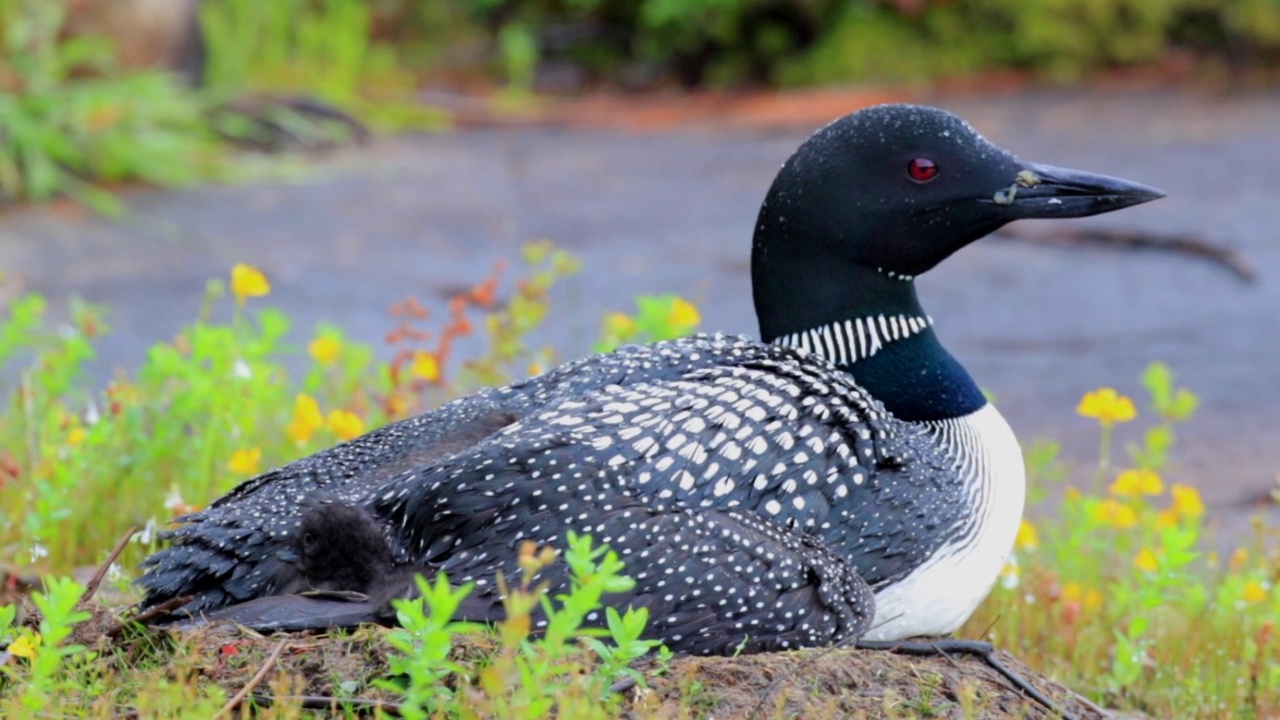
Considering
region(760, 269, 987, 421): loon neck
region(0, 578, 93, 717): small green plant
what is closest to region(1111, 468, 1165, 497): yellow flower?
region(760, 269, 987, 421): loon neck

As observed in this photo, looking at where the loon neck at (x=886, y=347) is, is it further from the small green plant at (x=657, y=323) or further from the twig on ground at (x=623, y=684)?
the twig on ground at (x=623, y=684)

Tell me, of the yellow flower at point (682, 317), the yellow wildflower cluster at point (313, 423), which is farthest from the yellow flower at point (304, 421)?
the yellow flower at point (682, 317)

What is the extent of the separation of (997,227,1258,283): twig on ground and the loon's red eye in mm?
4550

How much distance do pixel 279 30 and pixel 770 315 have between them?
9.32 meters

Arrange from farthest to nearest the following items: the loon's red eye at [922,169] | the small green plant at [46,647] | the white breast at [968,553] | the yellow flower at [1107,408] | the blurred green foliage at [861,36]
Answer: the blurred green foliage at [861,36], the yellow flower at [1107,408], the loon's red eye at [922,169], the white breast at [968,553], the small green plant at [46,647]

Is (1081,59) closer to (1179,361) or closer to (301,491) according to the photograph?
(1179,361)

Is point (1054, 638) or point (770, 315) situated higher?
point (770, 315)

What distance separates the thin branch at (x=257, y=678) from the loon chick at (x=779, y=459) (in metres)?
0.25

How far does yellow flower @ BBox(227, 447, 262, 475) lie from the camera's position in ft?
13.9

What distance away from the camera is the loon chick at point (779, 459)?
126 inches

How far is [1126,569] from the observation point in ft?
15.8

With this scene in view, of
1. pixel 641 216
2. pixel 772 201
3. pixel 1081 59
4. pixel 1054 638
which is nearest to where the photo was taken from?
pixel 772 201

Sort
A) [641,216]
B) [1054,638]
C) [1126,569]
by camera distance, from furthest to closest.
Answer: [641,216]
[1126,569]
[1054,638]

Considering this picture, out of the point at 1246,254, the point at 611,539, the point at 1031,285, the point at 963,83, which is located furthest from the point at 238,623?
the point at 963,83
